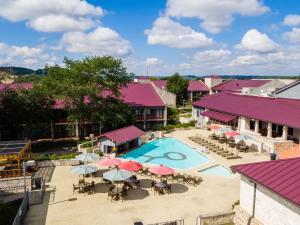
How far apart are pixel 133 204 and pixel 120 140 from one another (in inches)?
589

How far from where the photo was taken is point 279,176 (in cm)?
1745

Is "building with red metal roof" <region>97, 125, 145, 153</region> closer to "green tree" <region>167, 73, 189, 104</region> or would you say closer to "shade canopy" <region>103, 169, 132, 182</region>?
"shade canopy" <region>103, 169, 132, 182</region>

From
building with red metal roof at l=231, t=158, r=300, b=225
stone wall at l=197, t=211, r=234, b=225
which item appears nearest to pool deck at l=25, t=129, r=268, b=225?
stone wall at l=197, t=211, r=234, b=225

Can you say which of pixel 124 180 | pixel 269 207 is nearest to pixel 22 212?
pixel 124 180

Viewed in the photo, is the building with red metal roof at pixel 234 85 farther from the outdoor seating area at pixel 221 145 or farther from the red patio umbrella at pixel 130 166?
the red patio umbrella at pixel 130 166

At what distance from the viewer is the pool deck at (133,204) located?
20406 millimetres

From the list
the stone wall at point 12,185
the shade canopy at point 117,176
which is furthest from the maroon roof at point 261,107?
the stone wall at point 12,185

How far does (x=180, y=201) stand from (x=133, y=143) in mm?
18712

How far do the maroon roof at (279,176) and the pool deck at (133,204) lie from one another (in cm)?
500

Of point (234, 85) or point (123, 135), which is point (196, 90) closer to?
point (234, 85)

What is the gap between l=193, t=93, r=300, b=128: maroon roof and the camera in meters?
38.4

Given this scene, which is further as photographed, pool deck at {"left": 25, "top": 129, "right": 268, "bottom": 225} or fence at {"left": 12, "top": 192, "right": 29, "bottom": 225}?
pool deck at {"left": 25, "top": 129, "right": 268, "bottom": 225}

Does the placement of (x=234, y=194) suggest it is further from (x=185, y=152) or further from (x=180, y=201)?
(x=185, y=152)

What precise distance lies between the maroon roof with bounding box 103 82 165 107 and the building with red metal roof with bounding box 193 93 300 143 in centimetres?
960
